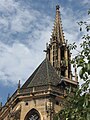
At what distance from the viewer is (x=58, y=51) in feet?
134

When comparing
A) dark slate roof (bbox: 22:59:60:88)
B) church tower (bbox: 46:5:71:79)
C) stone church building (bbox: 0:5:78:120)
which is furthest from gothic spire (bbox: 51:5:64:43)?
dark slate roof (bbox: 22:59:60:88)

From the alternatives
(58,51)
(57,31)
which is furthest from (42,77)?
(57,31)

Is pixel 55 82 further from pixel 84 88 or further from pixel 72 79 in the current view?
pixel 84 88

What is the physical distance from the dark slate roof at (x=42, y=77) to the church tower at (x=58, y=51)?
5837 millimetres

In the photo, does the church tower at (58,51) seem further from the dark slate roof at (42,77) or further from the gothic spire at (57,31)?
the dark slate roof at (42,77)

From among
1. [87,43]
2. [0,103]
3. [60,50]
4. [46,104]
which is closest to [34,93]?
[46,104]

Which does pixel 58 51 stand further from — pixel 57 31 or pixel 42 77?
pixel 42 77

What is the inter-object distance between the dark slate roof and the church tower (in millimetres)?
5837

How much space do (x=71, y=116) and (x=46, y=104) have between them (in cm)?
2045

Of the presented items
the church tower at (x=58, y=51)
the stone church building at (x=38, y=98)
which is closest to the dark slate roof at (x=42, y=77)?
the stone church building at (x=38, y=98)

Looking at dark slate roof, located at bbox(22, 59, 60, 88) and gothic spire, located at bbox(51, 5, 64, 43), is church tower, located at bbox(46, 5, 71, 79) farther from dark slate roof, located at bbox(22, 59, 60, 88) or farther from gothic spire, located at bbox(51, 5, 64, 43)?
dark slate roof, located at bbox(22, 59, 60, 88)

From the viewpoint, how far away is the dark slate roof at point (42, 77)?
28.7m

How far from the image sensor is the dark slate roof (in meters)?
28.7

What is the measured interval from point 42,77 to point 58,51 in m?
11.7
